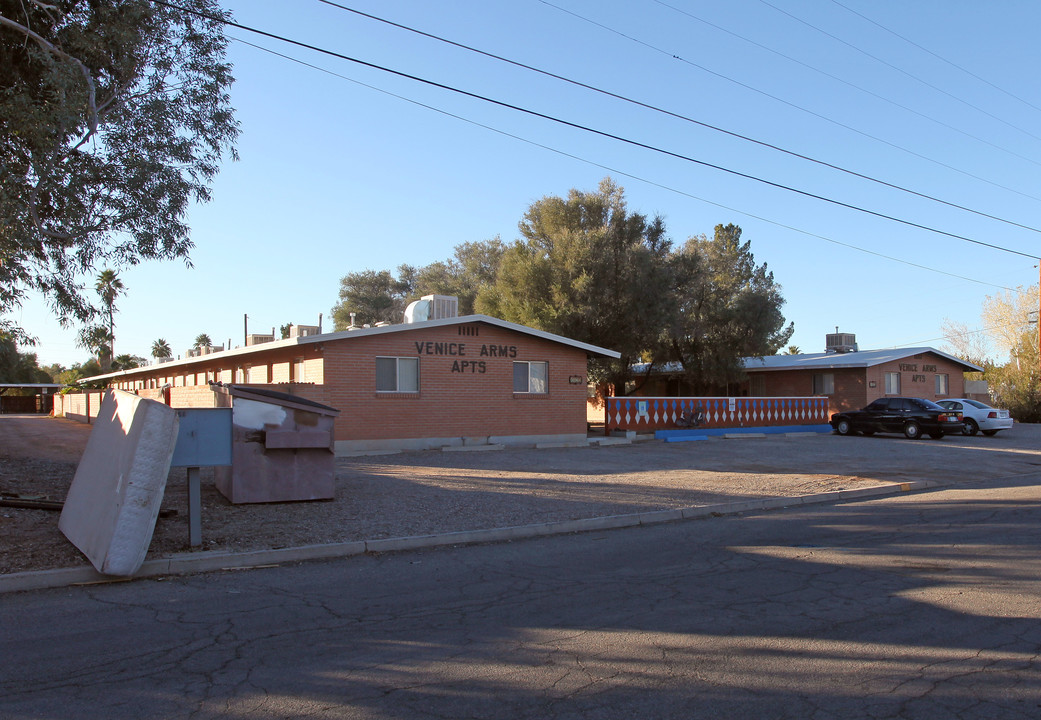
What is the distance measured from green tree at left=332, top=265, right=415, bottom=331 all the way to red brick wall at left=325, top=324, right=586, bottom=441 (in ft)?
135

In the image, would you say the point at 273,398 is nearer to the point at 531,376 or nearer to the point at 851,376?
the point at 531,376

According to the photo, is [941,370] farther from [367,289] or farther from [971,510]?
[367,289]

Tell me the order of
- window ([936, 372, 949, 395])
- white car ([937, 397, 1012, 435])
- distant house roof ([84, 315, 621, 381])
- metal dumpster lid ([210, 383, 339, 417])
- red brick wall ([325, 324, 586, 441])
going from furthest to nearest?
window ([936, 372, 949, 395])
white car ([937, 397, 1012, 435])
red brick wall ([325, 324, 586, 441])
distant house roof ([84, 315, 621, 381])
metal dumpster lid ([210, 383, 339, 417])

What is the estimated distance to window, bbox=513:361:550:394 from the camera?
880 inches

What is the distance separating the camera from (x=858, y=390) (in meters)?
34.7

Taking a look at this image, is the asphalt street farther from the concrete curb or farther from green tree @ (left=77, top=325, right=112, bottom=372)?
green tree @ (left=77, top=325, right=112, bottom=372)

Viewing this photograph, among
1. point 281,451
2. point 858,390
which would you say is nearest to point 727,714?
point 281,451

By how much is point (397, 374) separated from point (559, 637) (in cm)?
1497

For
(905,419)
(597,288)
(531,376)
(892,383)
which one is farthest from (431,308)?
(892,383)

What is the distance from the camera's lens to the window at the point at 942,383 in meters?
38.7

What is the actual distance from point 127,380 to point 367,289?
2444 centimetres

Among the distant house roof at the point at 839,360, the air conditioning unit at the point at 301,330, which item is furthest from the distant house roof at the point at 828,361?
the air conditioning unit at the point at 301,330

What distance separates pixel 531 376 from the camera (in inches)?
889

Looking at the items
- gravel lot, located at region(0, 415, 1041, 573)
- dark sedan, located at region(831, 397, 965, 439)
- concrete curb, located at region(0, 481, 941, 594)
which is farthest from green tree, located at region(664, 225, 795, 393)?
concrete curb, located at region(0, 481, 941, 594)
